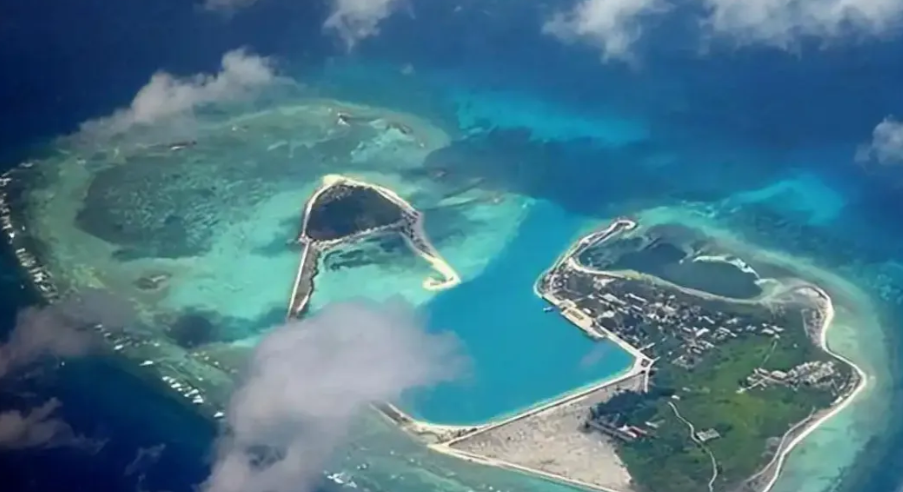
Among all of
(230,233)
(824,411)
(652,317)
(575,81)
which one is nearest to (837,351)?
(824,411)

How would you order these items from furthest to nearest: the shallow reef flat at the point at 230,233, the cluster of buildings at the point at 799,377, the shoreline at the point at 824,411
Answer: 1. the cluster of buildings at the point at 799,377
2. the shallow reef flat at the point at 230,233
3. the shoreline at the point at 824,411

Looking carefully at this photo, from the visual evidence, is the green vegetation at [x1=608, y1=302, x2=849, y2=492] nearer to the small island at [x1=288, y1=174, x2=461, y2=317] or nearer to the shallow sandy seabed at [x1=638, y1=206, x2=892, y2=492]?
the shallow sandy seabed at [x1=638, y1=206, x2=892, y2=492]

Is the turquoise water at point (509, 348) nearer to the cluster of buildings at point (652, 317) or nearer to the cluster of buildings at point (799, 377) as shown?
the cluster of buildings at point (652, 317)

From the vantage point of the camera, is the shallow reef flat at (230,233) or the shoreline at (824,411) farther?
the shallow reef flat at (230,233)

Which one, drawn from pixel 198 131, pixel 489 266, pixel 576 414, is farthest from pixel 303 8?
pixel 576 414

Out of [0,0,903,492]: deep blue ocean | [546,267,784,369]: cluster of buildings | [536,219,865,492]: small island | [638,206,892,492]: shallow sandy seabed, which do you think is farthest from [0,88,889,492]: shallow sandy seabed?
[546,267,784,369]: cluster of buildings

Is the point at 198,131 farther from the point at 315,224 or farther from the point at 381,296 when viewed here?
the point at 381,296

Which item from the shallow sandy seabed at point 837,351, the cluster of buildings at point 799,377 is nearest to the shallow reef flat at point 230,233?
the shallow sandy seabed at point 837,351
